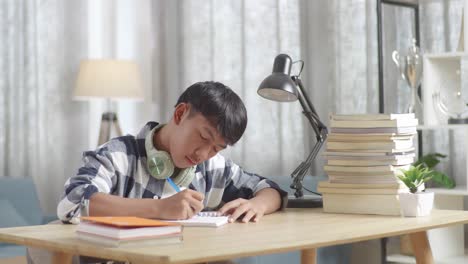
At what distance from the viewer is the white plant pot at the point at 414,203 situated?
93.0 inches

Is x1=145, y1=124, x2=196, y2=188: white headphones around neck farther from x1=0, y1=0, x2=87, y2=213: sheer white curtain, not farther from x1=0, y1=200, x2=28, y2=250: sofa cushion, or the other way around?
x1=0, y1=0, x2=87, y2=213: sheer white curtain

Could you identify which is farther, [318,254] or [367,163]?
[318,254]

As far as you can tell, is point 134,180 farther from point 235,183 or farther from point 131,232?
point 131,232

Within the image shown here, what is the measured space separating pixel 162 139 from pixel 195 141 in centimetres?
13

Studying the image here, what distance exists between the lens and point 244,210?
2.28 m

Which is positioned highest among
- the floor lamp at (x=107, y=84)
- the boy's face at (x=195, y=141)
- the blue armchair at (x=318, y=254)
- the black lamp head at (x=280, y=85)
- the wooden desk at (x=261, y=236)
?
the floor lamp at (x=107, y=84)

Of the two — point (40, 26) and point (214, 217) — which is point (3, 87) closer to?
point (40, 26)

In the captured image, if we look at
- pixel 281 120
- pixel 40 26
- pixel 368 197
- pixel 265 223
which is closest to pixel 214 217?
pixel 265 223

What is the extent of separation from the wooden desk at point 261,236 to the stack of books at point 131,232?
0.02 meters

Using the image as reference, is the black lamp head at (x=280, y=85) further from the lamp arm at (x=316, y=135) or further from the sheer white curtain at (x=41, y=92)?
the sheer white curtain at (x=41, y=92)

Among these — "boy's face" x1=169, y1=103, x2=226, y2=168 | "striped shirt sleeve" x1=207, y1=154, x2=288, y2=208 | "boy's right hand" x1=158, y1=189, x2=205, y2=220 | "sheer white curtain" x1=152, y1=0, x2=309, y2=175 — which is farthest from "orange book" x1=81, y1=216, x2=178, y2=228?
"sheer white curtain" x1=152, y1=0, x2=309, y2=175

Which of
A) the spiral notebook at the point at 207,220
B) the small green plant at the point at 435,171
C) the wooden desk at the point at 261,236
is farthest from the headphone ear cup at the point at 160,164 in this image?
the small green plant at the point at 435,171

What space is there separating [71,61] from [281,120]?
1191 millimetres

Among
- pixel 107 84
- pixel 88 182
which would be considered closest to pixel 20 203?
pixel 107 84
